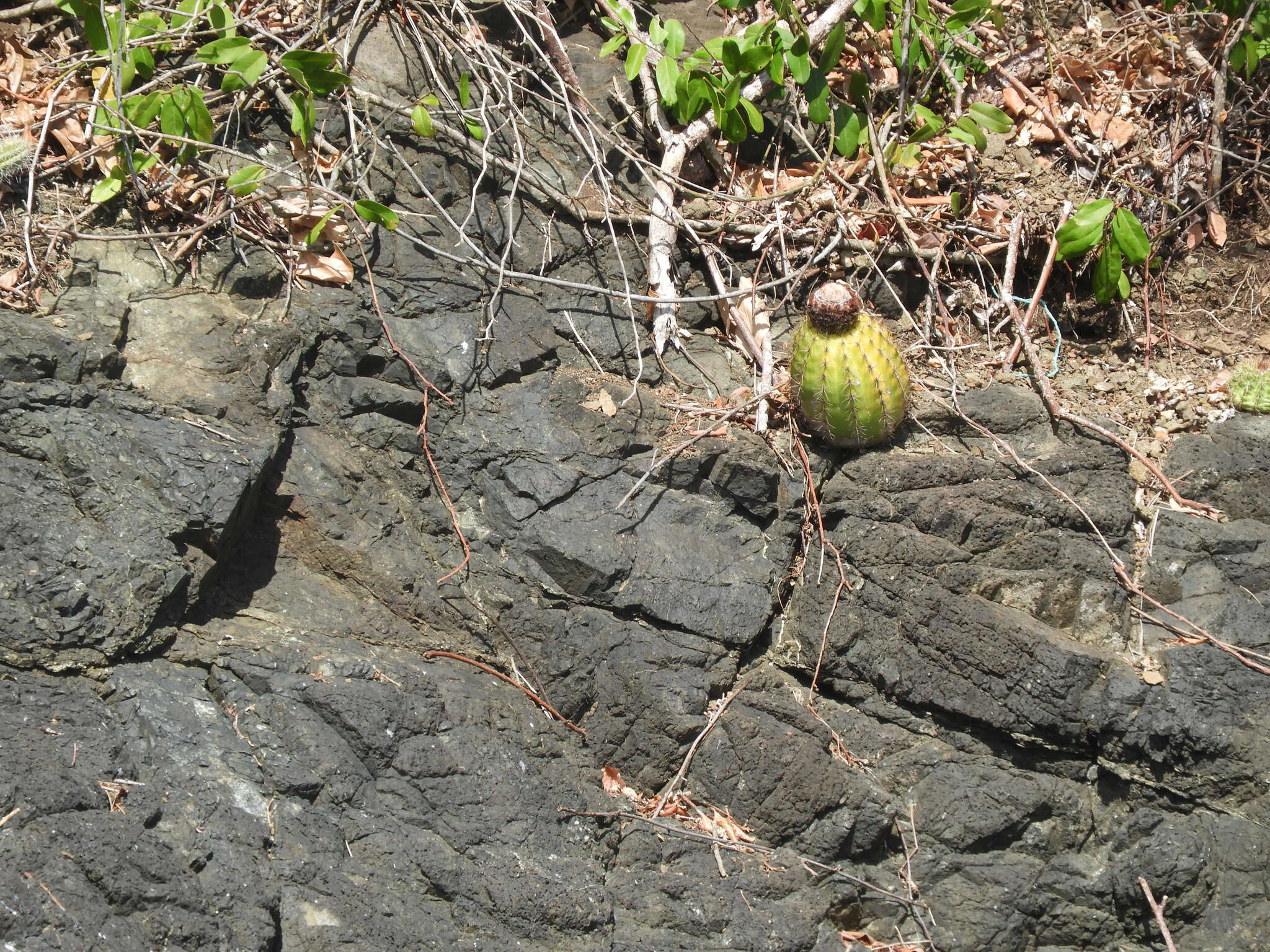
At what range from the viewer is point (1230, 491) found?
3.51 meters

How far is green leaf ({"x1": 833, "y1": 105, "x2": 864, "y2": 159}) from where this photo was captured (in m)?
4.09

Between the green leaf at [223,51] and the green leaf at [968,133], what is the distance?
9.30ft

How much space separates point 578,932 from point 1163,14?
4891 mm

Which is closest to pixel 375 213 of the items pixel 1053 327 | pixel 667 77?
pixel 667 77

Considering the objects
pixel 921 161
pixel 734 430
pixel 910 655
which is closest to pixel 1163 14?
pixel 921 161

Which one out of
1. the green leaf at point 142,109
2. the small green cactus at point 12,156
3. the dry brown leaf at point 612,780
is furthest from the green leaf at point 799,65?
the small green cactus at point 12,156

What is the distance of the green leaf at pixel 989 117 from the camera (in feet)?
13.2

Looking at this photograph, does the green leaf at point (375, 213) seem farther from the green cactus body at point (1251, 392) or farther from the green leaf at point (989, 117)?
the green cactus body at point (1251, 392)

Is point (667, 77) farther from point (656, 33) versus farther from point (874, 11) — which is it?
point (874, 11)

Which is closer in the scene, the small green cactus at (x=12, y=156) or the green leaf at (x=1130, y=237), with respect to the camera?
the small green cactus at (x=12, y=156)

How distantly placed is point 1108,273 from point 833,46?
1475mm

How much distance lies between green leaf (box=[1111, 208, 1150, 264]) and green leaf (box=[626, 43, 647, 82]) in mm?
2029

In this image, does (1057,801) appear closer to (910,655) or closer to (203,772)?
(910,655)

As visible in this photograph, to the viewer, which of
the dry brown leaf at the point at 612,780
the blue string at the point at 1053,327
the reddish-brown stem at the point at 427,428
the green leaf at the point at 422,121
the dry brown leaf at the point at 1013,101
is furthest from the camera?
the dry brown leaf at the point at 1013,101
